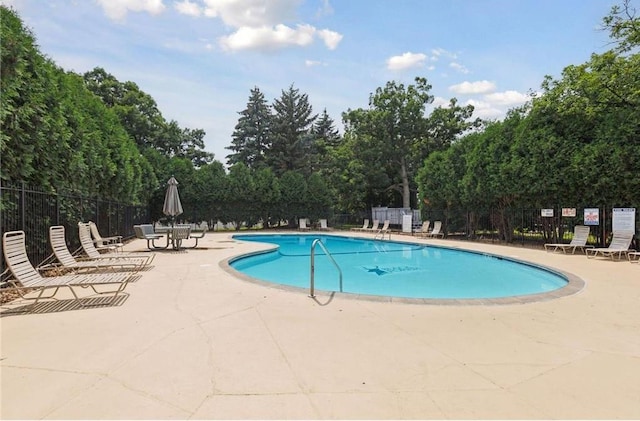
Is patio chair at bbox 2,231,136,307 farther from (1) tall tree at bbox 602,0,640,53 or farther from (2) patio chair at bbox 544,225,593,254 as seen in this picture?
(1) tall tree at bbox 602,0,640,53

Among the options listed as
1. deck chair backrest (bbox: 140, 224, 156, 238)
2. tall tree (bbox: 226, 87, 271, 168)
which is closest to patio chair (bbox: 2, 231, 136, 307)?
deck chair backrest (bbox: 140, 224, 156, 238)

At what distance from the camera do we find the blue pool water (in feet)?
27.7

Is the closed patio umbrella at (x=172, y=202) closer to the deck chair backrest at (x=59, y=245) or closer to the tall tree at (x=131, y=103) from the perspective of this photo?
the deck chair backrest at (x=59, y=245)

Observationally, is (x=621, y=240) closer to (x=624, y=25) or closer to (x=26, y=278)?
(x=624, y=25)

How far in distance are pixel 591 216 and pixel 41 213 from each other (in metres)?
15.3

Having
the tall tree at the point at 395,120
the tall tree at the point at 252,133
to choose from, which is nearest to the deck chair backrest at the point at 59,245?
the tall tree at the point at 395,120

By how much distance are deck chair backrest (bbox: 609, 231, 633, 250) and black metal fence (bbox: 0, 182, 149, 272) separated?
48.0 feet

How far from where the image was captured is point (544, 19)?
11.7 metres

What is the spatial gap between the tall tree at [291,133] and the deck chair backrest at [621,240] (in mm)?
30836

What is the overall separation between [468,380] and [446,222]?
61.2 ft

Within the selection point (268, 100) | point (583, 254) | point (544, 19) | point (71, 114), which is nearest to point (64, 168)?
point (71, 114)

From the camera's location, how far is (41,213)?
24.7 ft

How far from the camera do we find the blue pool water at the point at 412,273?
8.45m

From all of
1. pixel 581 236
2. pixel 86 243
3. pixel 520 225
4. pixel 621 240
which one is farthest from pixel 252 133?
pixel 621 240
